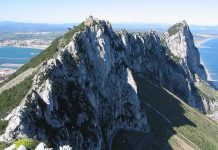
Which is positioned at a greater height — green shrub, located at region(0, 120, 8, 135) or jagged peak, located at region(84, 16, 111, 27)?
jagged peak, located at region(84, 16, 111, 27)

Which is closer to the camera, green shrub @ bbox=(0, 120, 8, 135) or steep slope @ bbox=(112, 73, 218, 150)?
green shrub @ bbox=(0, 120, 8, 135)

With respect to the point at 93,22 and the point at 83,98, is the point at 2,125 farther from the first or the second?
the point at 93,22

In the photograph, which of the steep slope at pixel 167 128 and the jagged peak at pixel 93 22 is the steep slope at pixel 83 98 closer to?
the jagged peak at pixel 93 22

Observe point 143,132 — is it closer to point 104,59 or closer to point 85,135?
point 104,59

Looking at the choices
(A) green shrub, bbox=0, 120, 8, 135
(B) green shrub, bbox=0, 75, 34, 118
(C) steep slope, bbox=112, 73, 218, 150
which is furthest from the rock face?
(C) steep slope, bbox=112, 73, 218, 150

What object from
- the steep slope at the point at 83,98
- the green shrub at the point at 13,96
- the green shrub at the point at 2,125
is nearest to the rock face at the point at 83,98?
the steep slope at the point at 83,98

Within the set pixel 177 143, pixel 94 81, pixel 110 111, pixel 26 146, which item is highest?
pixel 26 146

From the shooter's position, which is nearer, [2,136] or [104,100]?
[2,136]

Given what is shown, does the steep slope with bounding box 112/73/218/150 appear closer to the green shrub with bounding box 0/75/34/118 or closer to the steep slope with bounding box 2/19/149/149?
the steep slope with bounding box 2/19/149/149

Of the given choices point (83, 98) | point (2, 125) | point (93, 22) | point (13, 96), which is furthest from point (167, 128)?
point (2, 125)

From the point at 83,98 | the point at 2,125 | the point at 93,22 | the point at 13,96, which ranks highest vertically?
the point at 93,22

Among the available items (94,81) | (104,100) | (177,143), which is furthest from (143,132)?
(94,81)
